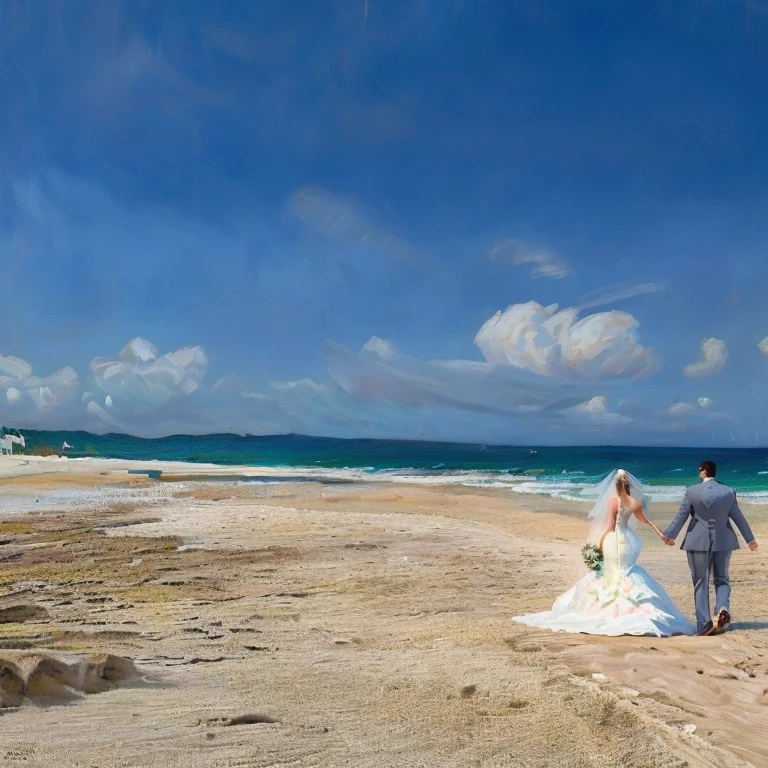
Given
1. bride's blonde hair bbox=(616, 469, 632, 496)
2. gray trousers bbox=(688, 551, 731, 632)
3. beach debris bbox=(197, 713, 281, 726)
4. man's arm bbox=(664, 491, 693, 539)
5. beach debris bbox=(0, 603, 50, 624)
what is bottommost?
beach debris bbox=(0, 603, 50, 624)

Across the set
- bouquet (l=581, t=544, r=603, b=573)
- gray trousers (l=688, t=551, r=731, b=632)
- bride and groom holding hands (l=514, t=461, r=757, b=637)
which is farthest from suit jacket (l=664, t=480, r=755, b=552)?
bouquet (l=581, t=544, r=603, b=573)

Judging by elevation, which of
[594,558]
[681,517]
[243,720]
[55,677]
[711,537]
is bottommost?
[243,720]

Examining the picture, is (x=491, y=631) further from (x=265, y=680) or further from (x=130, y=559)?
(x=130, y=559)

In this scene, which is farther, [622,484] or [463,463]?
[463,463]

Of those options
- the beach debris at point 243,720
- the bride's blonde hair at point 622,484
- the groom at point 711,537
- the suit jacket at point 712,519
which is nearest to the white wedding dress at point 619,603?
the bride's blonde hair at point 622,484

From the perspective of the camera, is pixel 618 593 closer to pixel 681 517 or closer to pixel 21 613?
pixel 681 517

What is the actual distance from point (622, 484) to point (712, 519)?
1091 millimetres

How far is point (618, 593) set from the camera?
856 centimetres

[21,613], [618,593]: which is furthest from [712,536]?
[21,613]

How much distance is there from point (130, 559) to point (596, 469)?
5372cm

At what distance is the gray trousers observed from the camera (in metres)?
8.20

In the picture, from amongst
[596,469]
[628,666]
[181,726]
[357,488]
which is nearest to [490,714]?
[628,666]

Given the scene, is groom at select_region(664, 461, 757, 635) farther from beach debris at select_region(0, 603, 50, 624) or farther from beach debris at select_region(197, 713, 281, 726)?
beach debris at select_region(0, 603, 50, 624)

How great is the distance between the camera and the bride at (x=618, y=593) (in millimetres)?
8219
